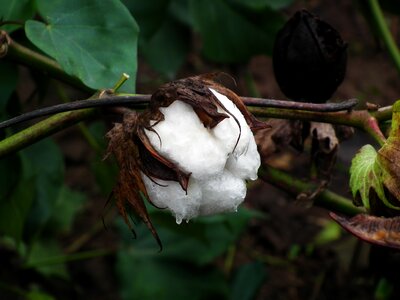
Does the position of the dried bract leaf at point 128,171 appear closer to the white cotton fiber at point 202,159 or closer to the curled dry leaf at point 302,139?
the white cotton fiber at point 202,159

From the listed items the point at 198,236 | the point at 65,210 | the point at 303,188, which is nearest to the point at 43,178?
the point at 198,236

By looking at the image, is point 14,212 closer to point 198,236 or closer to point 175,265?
point 198,236

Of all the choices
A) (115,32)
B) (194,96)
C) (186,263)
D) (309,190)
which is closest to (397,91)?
(186,263)

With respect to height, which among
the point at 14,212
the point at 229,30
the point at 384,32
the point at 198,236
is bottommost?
the point at 198,236

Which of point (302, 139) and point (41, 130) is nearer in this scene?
point (41, 130)

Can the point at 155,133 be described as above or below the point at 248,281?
above

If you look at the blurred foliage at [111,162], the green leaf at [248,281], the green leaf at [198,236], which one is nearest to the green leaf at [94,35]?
the blurred foliage at [111,162]
